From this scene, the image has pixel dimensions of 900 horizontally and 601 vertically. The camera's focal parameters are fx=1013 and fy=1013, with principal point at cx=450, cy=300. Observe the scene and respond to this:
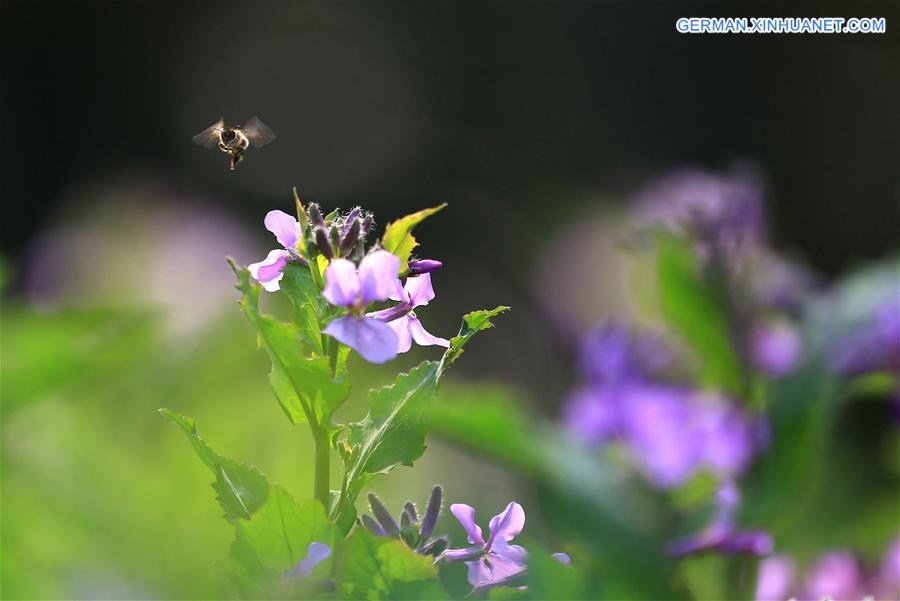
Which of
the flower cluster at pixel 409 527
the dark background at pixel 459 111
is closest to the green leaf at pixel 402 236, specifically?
the flower cluster at pixel 409 527

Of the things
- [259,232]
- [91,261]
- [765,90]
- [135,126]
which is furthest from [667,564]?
[135,126]

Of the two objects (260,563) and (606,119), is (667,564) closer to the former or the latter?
(260,563)

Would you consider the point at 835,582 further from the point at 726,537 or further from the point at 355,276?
the point at 355,276

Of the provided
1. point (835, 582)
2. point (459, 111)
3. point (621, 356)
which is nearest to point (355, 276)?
point (835, 582)

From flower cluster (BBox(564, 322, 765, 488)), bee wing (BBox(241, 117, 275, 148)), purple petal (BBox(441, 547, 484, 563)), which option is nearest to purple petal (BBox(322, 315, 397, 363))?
purple petal (BBox(441, 547, 484, 563))

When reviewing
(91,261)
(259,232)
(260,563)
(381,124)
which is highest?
(381,124)

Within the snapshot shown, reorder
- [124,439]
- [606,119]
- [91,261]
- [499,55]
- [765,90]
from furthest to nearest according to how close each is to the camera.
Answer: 1. [499,55]
2. [606,119]
3. [765,90]
4. [91,261]
5. [124,439]

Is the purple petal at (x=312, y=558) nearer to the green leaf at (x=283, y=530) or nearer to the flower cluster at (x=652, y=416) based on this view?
the green leaf at (x=283, y=530)
